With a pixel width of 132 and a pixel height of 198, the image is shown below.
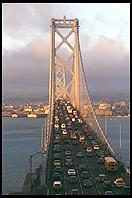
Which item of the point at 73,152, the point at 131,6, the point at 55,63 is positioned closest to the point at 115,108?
the point at 55,63

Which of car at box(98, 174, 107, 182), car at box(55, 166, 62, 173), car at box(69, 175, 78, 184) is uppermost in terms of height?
car at box(55, 166, 62, 173)

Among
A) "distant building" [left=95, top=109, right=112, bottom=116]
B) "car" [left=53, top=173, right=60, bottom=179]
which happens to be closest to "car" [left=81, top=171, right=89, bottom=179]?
"car" [left=53, top=173, right=60, bottom=179]

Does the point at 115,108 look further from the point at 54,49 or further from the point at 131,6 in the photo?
the point at 131,6

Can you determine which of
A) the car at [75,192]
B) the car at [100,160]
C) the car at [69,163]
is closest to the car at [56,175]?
the car at [75,192]

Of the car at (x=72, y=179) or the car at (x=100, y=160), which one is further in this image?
the car at (x=100, y=160)

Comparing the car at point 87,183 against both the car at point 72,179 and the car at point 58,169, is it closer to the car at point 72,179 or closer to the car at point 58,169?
the car at point 72,179

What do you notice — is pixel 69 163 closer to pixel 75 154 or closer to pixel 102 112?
pixel 75 154

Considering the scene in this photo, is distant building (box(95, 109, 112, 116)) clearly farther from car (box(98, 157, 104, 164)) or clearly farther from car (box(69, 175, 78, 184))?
car (box(69, 175, 78, 184))

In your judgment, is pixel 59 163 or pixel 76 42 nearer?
pixel 59 163
